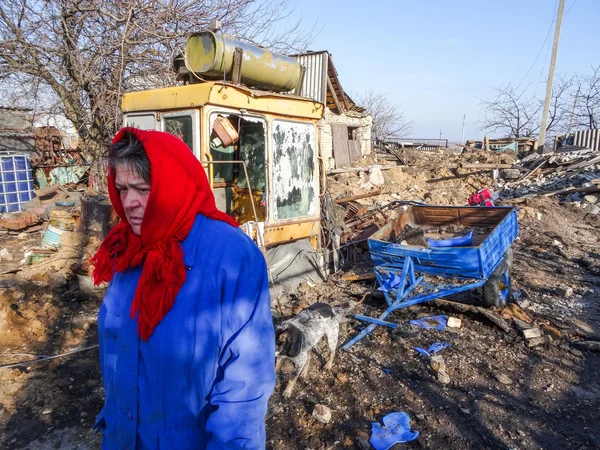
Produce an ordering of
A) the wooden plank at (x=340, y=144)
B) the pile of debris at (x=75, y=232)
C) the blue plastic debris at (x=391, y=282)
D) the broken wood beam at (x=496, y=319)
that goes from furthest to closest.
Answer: the wooden plank at (x=340, y=144), the pile of debris at (x=75, y=232), the blue plastic debris at (x=391, y=282), the broken wood beam at (x=496, y=319)

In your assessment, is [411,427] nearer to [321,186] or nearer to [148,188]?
[148,188]

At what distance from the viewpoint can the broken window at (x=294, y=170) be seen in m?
5.20

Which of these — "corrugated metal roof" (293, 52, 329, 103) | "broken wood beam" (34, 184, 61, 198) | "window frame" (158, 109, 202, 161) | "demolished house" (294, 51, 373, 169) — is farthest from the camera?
"demolished house" (294, 51, 373, 169)

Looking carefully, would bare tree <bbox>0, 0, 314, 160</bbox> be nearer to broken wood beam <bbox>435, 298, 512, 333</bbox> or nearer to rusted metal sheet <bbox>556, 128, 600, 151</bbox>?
broken wood beam <bbox>435, 298, 512, 333</bbox>

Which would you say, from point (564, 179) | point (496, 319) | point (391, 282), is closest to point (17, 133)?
point (391, 282)

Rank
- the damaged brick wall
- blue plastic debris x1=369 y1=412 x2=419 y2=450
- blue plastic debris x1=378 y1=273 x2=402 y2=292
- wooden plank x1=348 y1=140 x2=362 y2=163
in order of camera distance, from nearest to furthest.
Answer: blue plastic debris x1=369 y1=412 x2=419 y2=450 < blue plastic debris x1=378 y1=273 x2=402 y2=292 < the damaged brick wall < wooden plank x1=348 y1=140 x2=362 y2=163

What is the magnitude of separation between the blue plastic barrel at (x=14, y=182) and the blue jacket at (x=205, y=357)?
13023mm

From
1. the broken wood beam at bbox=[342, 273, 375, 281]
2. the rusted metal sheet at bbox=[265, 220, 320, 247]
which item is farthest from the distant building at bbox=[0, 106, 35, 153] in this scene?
the broken wood beam at bbox=[342, 273, 375, 281]

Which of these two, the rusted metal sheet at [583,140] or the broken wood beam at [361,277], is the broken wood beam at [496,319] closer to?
the broken wood beam at [361,277]

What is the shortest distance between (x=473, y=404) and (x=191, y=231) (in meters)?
3.26

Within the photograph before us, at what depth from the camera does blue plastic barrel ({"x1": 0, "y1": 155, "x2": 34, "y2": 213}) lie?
11539 millimetres

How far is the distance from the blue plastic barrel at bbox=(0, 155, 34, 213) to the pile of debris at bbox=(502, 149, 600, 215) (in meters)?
15.0

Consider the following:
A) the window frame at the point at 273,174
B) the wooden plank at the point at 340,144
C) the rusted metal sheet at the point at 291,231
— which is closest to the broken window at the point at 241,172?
the window frame at the point at 273,174

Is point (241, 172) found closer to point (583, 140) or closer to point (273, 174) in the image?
point (273, 174)
